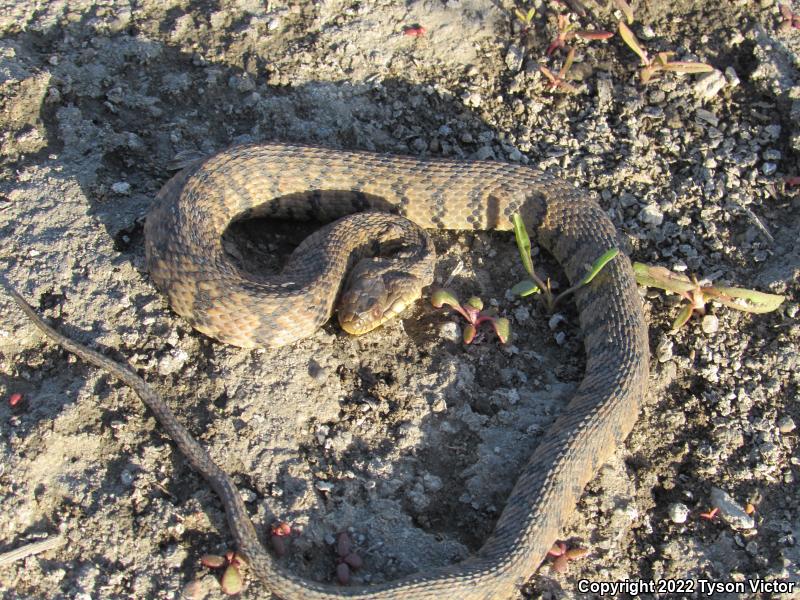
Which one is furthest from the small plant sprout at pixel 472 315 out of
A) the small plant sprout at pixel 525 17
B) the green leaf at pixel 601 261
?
the small plant sprout at pixel 525 17

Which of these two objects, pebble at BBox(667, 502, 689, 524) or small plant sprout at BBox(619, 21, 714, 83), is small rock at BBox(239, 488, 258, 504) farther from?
small plant sprout at BBox(619, 21, 714, 83)

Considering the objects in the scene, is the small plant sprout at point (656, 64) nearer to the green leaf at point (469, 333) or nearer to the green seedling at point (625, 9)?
the green seedling at point (625, 9)

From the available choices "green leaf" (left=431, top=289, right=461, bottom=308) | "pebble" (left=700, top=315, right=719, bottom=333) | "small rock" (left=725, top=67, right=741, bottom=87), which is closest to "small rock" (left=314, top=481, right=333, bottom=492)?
"green leaf" (left=431, top=289, right=461, bottom=308)

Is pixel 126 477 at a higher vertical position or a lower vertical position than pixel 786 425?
higher

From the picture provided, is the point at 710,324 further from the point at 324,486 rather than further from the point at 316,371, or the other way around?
the point at 324,486

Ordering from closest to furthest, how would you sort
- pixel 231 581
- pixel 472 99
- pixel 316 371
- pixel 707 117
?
1. pixel 231 581
2. pixel 316 371
3. pixel 472 99
4. pixel 707 117

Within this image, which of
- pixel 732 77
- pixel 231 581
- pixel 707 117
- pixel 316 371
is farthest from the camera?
pixel 732 77

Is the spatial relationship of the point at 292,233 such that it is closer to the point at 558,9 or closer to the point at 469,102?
the point at 469,102

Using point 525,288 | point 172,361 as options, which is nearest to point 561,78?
point 525,288
